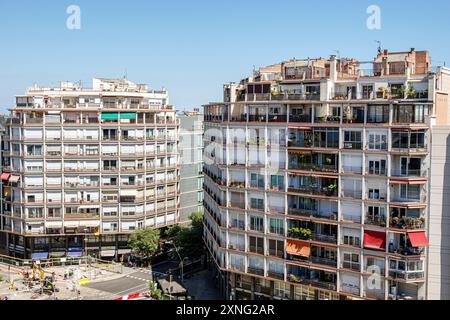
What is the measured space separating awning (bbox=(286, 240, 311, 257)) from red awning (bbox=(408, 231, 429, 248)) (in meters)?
9.15

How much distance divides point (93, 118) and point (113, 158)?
5.99m

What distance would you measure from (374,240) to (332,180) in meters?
6.19

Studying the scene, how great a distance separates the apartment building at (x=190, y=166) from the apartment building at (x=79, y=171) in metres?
6.71

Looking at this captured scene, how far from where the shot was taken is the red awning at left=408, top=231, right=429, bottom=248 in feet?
146

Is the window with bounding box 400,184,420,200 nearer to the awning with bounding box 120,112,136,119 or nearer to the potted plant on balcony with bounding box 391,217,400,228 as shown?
the potted plant on balcony with bounding box 391,217,400,228

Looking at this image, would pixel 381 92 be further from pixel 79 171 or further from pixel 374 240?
pixel 79 171

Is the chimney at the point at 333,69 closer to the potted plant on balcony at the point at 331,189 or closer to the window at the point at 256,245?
the potted plant on balcony at the point at 331,189

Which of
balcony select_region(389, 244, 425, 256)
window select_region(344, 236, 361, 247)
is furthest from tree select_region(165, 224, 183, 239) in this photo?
balcony select_region(389, 244, 425, 256)

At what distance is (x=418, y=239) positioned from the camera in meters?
44.7

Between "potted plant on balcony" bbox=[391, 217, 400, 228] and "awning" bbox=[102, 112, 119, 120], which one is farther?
"awning" bbox=[102, 112, 119, 120]

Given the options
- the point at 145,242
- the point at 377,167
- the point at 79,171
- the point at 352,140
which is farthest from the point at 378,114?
the point at 79,171

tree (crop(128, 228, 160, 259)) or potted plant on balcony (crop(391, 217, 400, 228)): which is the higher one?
potted plant on balcony (crop(391, 217, 400, 228))

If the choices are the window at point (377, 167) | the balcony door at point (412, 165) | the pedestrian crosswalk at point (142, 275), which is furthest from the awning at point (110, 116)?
the balcony door at point (412, 165)

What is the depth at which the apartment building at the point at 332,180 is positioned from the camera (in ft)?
148
